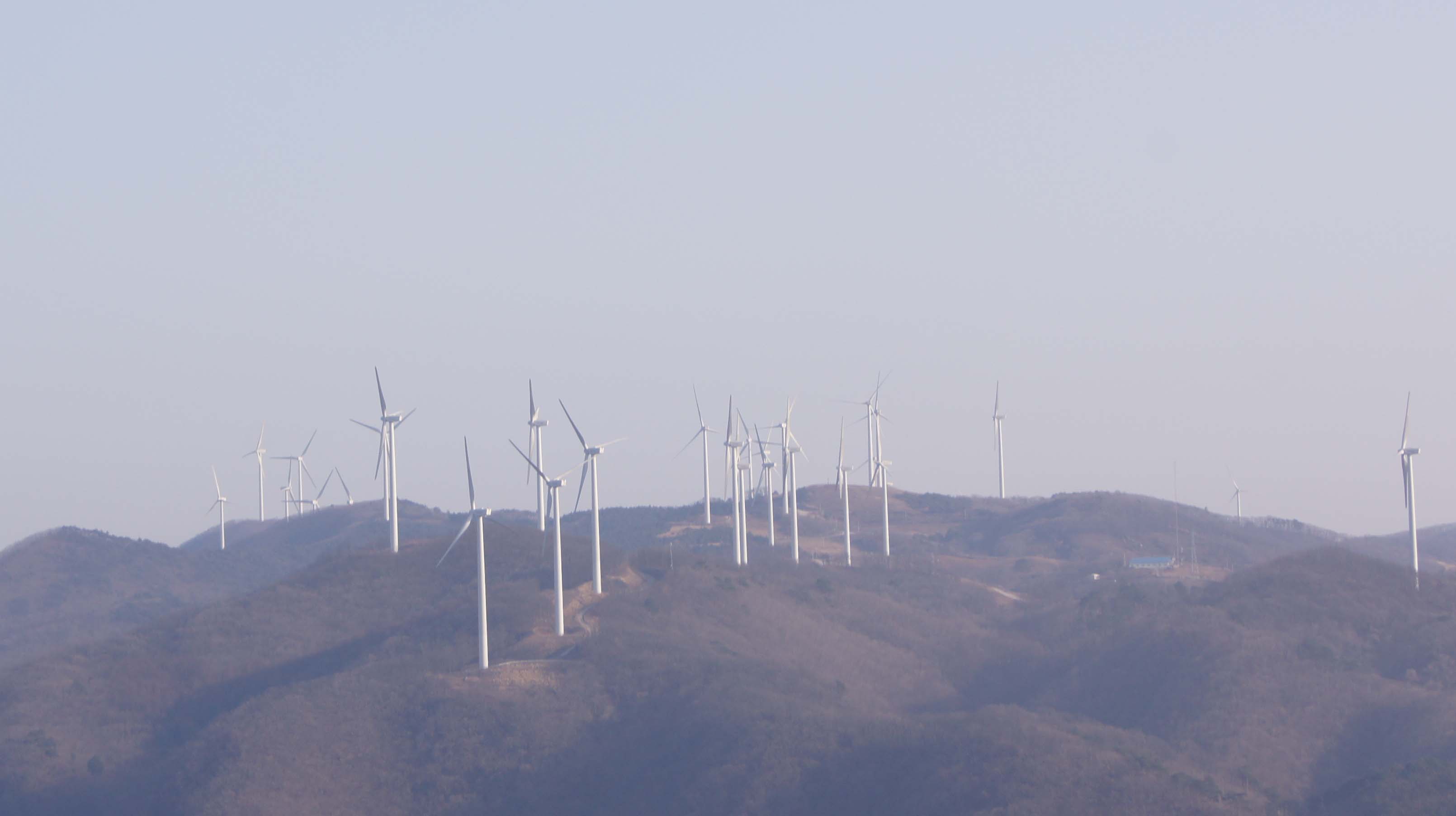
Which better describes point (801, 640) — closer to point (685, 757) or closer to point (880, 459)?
point (685, 757)

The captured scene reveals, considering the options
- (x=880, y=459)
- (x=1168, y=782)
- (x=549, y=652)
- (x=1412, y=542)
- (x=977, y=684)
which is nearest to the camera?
(x=1168, y=782)

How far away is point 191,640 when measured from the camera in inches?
3782

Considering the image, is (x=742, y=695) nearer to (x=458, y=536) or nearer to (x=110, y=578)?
(x=458, y=536)

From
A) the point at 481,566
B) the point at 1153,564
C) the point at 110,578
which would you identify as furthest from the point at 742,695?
the point at 110,578

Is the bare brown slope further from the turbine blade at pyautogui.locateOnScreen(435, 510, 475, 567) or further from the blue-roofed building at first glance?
the blue-roofed building

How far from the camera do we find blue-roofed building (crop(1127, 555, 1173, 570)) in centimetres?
13388

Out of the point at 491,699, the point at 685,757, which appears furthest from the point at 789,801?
the point at 491,699

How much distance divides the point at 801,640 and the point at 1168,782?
4320cm

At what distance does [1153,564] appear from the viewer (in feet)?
446

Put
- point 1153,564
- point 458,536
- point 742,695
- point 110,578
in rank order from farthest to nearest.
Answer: point 110,578
point 1153,564
point 458,536
point 742,695

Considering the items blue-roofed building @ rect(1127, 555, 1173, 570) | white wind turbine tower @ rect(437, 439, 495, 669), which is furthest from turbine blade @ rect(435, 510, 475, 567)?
blue-roofed building @ rect(1127, 555, 1173, 570)

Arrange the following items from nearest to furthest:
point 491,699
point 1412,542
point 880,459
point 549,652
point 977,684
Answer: point 491,699 → point 549,652 → point 977,684 → point 1412,542 → point 880,459

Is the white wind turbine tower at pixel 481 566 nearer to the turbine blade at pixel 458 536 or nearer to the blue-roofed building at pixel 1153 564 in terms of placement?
the turbine blade at pixel 458 536

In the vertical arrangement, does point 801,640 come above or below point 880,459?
below
